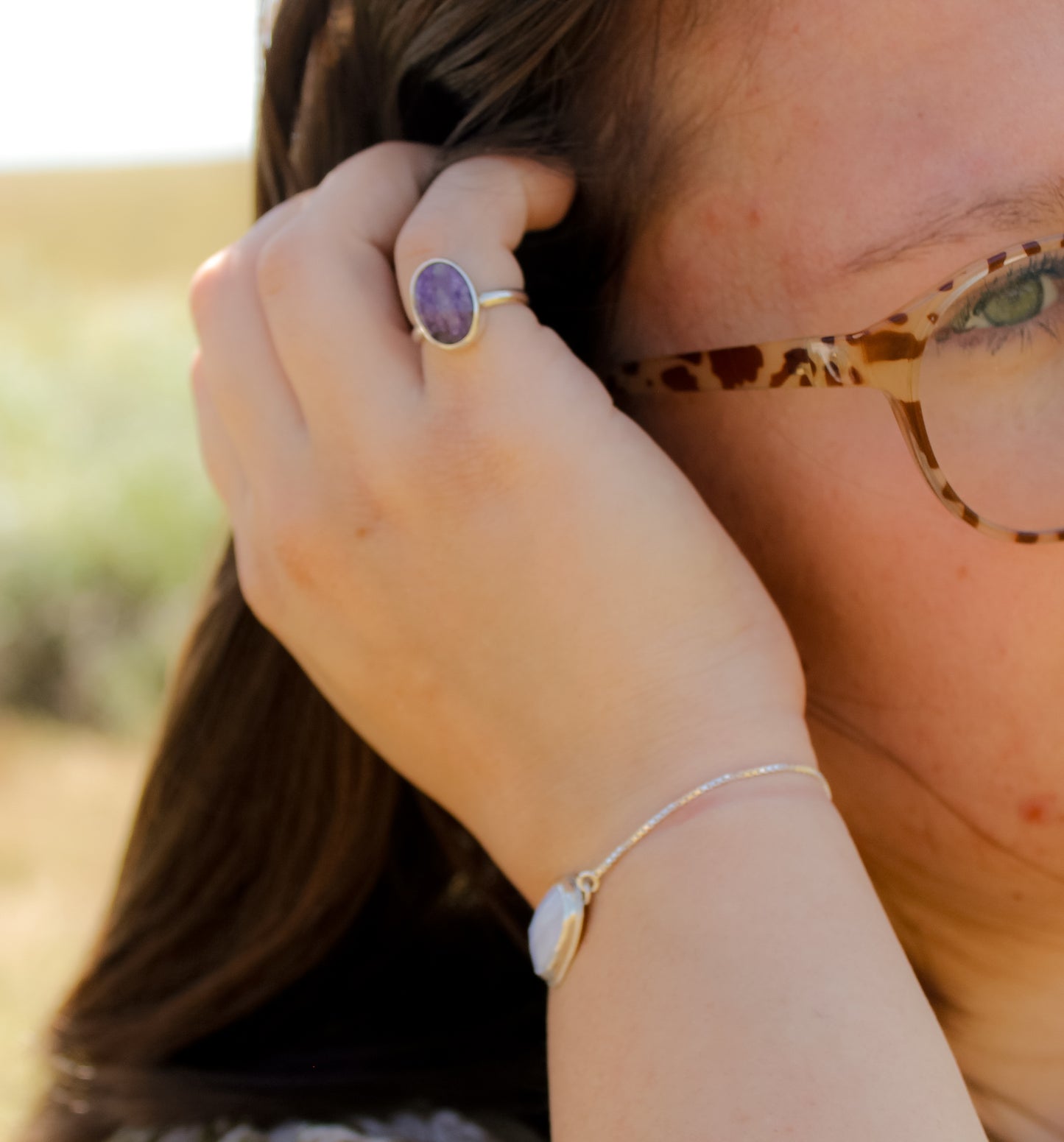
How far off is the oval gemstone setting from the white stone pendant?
0.64 m

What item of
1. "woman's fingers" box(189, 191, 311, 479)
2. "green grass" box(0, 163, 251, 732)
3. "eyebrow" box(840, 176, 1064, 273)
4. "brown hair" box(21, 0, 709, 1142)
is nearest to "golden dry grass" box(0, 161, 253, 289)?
"green grass" box(0, 163, 251, 732)

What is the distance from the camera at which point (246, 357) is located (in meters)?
1.66

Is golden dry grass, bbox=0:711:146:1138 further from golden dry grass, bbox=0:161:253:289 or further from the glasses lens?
golden dry grass, bbox=0:161:253:289

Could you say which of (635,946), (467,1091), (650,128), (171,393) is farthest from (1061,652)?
(171,393)

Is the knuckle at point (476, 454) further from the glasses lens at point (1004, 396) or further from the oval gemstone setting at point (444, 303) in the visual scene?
the glasses lens at point (1004, 396)

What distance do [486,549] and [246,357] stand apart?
47cm

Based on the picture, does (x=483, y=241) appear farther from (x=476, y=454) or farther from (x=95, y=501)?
(x=95, y=501)

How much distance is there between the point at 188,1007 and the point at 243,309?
1.05 meters

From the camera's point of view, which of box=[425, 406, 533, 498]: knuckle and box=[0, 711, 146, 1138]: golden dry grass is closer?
box=[425, 406, 533, 498]: knuckle

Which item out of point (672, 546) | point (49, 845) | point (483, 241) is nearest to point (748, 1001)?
point (672, 546)

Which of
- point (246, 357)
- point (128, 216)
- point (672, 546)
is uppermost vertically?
point (246, 357)

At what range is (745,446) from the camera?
1550 mm

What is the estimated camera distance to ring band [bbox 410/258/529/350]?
1.48 meters

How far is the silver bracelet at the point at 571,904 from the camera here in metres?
1.29
